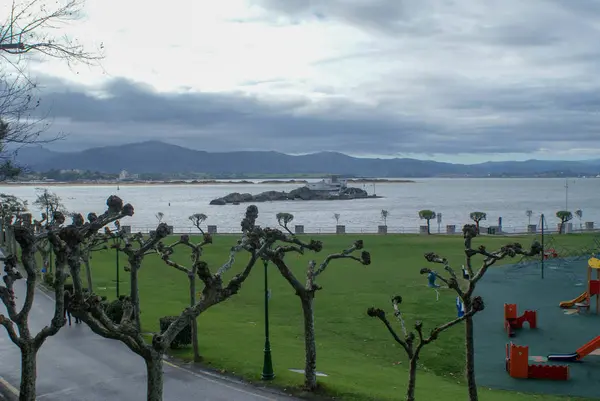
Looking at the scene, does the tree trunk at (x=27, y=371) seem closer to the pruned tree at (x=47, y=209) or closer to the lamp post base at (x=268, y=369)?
the lamp post base at (x=268, y=369)

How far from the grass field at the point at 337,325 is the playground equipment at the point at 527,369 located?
2.11 ft

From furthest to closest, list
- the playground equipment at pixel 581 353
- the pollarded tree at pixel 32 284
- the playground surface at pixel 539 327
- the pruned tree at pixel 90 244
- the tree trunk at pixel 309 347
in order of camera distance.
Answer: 1. the pruned tree at pixel 90 244
2. the playground equipment at pixel 581 353
3. the playground surface at pixel 539 327
4. the tree trunk at pixel 309 347
5. the pollarded tree at pixel 32 284

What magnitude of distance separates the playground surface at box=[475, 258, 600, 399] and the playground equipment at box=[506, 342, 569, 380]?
21cm

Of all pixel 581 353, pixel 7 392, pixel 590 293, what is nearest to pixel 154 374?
pixel 7 392

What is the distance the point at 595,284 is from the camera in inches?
1078

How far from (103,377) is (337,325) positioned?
1020 cm

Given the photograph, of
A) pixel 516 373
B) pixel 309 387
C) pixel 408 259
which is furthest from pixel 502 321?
pixel 408 259

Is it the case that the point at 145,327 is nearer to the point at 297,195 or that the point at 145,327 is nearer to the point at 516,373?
the point at 516,373

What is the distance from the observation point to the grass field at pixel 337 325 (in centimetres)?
1703

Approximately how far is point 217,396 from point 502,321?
1487 centimetres

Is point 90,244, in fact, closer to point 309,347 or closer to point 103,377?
point 103,377

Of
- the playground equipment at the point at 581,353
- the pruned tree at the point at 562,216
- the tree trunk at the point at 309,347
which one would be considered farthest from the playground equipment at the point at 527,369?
the pruned tree at the point at 562,216

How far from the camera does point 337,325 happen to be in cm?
2450

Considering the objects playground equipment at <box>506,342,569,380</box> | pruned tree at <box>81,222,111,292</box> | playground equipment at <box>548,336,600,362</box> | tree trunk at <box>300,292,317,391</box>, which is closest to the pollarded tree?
tree trunk at <box>300,292,317,391</box>
